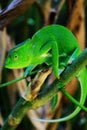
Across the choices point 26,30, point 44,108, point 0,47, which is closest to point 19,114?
point 0,47

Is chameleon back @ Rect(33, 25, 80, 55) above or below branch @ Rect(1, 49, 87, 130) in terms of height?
above

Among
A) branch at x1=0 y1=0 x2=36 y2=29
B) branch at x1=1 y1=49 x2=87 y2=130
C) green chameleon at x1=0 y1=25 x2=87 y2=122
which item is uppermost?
branch at x1=0 y1=0 x2=36 y2=29

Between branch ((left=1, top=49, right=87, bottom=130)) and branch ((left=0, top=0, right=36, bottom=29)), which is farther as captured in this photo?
branch ((left=0, top=0, right=36, bottom=29))

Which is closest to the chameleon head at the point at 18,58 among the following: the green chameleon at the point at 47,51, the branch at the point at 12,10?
the green chameleon at the point at 47,51

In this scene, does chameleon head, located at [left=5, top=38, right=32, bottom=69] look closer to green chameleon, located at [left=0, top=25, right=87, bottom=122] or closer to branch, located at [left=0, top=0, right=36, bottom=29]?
green chameleon, located at [left=0, top=25, right=87, bottom=122]

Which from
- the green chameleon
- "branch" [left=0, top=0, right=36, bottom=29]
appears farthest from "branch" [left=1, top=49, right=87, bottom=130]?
"branch" [left=0, top=0, right=36, bottom=29]

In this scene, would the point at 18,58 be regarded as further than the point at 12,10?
No
